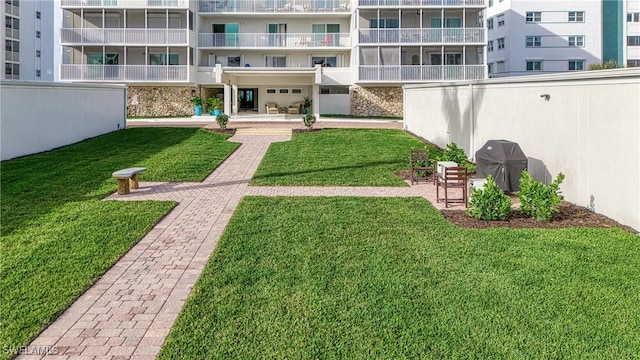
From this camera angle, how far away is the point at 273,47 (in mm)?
38156

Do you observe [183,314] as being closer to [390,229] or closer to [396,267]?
[396,267]

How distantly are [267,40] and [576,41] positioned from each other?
33055 millimetres

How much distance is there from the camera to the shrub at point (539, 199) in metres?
8.26

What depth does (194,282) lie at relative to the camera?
5695 mm

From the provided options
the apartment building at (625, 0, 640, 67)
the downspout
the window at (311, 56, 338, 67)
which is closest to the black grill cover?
the downspout

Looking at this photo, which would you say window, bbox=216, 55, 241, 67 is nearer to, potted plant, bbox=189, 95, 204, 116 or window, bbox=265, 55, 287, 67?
window, bbox=265, 55, 287, 67

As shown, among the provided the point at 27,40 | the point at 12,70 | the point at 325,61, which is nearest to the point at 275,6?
the point at 325,61

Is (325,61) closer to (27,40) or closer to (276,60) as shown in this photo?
(276,60)

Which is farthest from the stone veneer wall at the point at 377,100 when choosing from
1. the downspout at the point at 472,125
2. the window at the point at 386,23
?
the downspout at the point at 472,125

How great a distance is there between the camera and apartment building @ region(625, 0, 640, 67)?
163 feet

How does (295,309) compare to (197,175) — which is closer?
(295,309)

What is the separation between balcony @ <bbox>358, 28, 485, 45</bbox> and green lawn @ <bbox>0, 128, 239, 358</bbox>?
2251cm

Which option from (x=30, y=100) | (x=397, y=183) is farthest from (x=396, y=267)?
(x=30, y=100)

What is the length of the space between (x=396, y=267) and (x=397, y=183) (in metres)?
6.18
